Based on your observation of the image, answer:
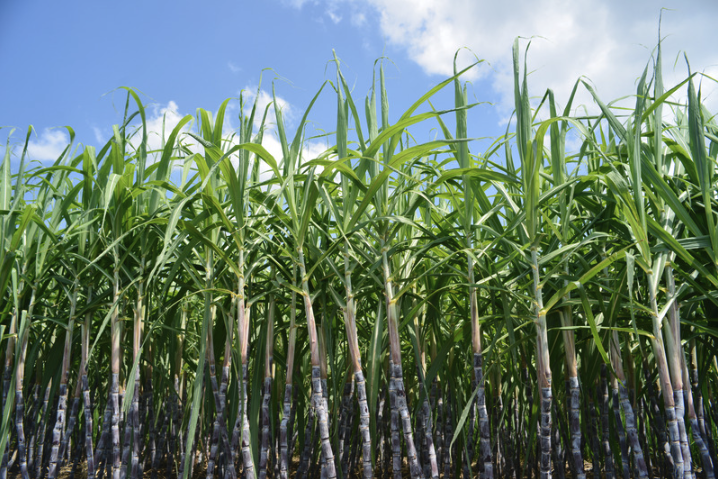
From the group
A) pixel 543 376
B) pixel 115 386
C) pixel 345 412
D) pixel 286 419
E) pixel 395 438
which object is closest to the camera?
pixel 543 376

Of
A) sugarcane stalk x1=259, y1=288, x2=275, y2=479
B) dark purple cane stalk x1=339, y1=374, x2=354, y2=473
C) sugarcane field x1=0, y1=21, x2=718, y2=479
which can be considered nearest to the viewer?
sugarcane field x1=0, y1=21, x2=718, y2=479

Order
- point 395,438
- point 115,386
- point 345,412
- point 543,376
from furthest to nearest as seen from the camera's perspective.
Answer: point 345,412 < point 115,386 < point 395,438 < point 543,376

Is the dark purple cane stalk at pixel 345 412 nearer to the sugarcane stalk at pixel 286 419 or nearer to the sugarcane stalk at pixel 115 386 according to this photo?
the sugarcane stalk at pixel 286 419

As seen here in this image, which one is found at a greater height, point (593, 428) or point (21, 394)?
point (21, 394)

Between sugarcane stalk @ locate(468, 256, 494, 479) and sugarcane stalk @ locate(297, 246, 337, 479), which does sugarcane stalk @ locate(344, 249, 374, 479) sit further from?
sugarcane stalk @ locate(468, 256, 494, 479)

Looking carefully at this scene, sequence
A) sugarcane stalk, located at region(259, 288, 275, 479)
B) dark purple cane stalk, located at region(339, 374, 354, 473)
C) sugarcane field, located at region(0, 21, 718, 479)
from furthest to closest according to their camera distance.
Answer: dark purple cane stalk, located at region(339, 374, 354, 473) → sugarcane stalk, located at region(259, 288, 275, 479) → sugarcane field, located at region(0, 21, 718, 479)

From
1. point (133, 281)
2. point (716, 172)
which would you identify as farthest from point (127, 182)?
point (716, 172)

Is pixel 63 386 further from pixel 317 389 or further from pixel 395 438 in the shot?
pixel 395 438

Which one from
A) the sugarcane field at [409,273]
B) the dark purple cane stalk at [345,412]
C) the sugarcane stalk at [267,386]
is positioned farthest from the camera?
the dark purple cane stalk at [345,412]

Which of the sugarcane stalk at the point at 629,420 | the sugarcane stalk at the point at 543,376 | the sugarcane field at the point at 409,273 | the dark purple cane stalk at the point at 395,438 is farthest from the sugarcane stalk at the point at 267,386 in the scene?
the sugarcane stalk at the point at 629,420

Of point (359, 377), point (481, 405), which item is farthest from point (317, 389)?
point (481, 405)

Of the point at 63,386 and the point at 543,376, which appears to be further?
the point at 63,386

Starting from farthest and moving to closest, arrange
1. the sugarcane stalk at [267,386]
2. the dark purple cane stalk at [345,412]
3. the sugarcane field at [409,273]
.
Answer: the dark purple cane stalk at [345,412], the sugarcane stalk at [267,386], the sugarcane field at [409,273]

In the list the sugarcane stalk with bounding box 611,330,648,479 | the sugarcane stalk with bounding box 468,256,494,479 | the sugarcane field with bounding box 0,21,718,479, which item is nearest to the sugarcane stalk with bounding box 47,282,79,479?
the sugarcane field with bounding box 0,21,718,479
